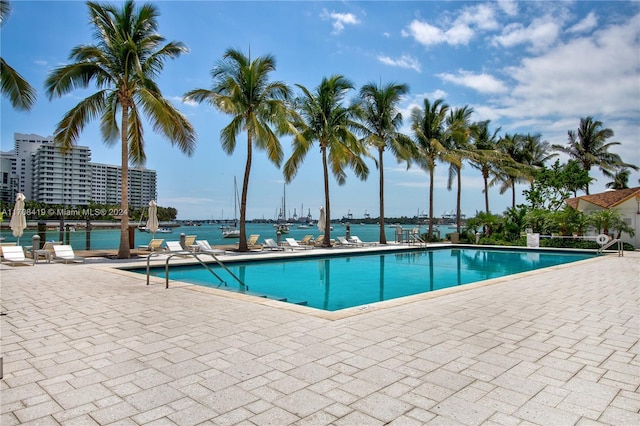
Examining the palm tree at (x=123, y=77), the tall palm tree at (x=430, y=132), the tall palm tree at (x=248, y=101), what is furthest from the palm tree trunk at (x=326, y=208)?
the palm tree at (x=123, y=77)

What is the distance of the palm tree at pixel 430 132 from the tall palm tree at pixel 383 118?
297cm

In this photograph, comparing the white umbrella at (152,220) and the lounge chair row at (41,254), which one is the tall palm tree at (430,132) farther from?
the lounge chair row at (41,254)

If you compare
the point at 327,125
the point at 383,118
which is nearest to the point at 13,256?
the point at 327,125

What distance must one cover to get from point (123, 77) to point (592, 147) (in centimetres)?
3627

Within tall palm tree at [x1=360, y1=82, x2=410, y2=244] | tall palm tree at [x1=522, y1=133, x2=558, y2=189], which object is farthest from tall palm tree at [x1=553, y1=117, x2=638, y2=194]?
tall palm tree at [x1=360, y1=82, x2=410, y2=244]

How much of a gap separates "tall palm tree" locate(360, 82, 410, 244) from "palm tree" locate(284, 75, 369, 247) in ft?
5.02

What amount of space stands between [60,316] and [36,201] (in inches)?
2197

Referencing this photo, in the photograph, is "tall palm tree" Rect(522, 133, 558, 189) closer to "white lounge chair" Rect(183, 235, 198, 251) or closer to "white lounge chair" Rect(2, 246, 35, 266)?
"white lounge chair" Rect(183, 235, 198, 251)

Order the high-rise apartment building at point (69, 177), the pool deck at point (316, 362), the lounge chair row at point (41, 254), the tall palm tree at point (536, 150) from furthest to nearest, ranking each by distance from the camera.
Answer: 1. the tall palm tree at point (536, 150)
2. the high-rise apartment building at point (69, 177)
3. the lounge chair row at point (41, 254)
4. the pool deck at point (316, 362)

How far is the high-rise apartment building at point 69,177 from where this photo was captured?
25344 millimetres

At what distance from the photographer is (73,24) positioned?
1368cm

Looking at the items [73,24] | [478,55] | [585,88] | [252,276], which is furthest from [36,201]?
[585,88]

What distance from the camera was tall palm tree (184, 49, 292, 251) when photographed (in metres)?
16.8

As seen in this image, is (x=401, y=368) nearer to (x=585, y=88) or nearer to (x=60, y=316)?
(x=60, y=316)
